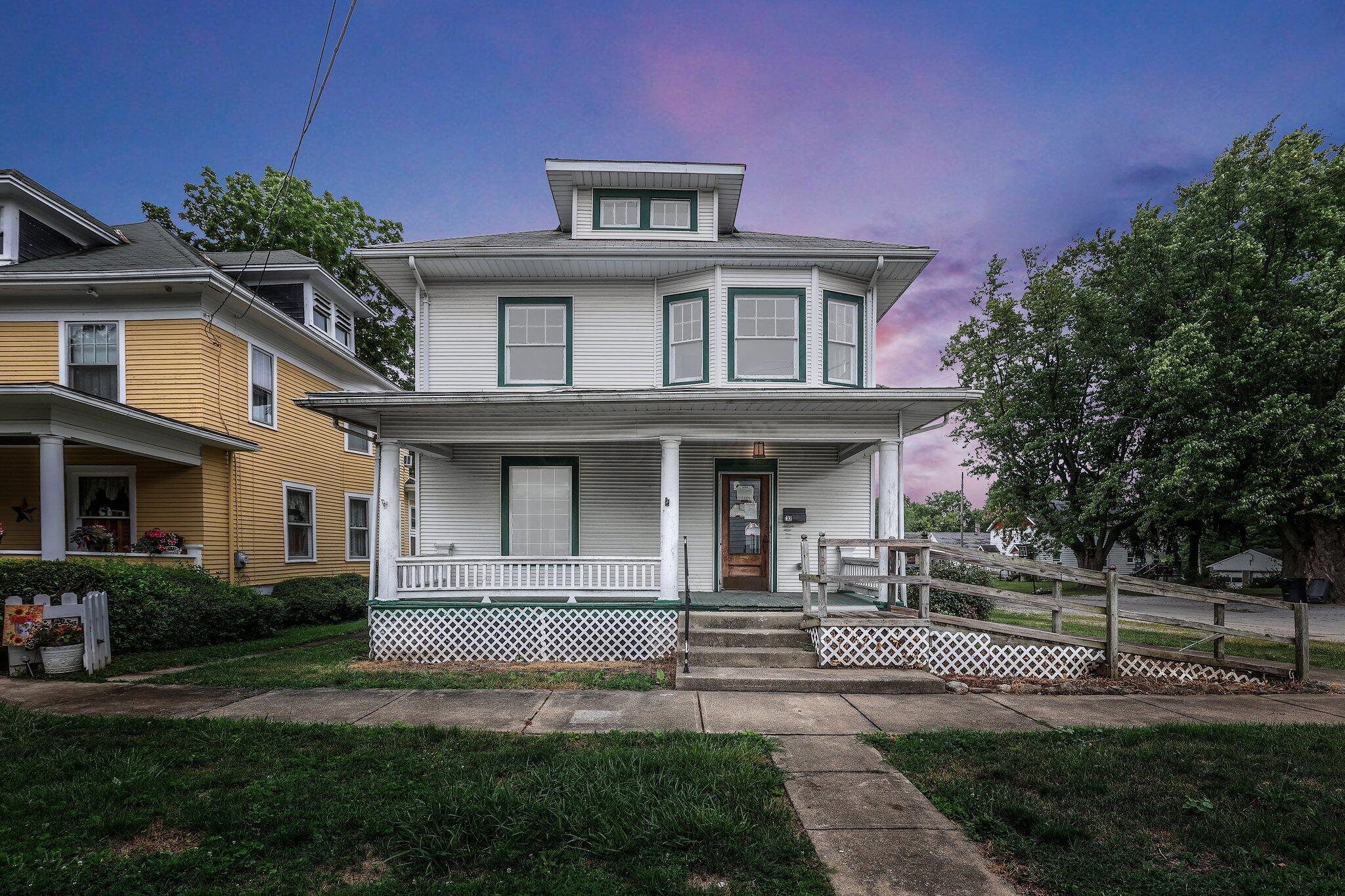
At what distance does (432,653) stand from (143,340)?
30.9 ft

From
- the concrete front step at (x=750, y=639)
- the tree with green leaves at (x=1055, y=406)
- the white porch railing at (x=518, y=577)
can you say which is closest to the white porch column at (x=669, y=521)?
the white porch railing at (x=518, y=577)

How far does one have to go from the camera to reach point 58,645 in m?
8.04

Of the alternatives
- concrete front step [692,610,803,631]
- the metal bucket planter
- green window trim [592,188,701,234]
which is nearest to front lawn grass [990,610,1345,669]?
concrete front step [692,610,803,631]

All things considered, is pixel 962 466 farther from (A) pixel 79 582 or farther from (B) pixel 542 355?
(A) pixel 79 582

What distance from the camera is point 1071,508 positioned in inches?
942

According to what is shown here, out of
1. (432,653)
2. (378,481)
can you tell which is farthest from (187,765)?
(378,481)

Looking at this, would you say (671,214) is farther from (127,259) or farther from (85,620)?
(127,259)

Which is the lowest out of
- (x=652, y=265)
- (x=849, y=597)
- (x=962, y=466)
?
(x=849, y=597)

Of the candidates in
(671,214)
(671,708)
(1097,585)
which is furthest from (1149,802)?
(671,214)

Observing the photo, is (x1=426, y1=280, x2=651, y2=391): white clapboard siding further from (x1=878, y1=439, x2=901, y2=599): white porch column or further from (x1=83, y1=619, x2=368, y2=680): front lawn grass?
(x1=83, y1=619, x2=368, y2=680): front lawn grass

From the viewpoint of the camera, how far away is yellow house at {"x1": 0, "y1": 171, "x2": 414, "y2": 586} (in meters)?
11.6

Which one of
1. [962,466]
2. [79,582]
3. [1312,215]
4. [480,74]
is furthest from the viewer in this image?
[962,466]

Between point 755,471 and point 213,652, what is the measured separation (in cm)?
923

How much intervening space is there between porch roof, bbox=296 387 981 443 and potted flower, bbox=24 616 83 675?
13.1 ft
